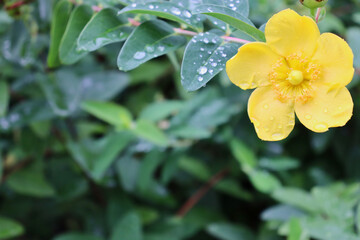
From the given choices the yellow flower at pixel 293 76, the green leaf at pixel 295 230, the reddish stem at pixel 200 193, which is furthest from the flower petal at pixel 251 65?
the reddish stem at pixel 200 193

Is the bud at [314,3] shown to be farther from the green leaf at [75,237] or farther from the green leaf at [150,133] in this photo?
the green leaf at [75,237]

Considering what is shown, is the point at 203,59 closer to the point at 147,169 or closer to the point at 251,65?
the point at 251,65

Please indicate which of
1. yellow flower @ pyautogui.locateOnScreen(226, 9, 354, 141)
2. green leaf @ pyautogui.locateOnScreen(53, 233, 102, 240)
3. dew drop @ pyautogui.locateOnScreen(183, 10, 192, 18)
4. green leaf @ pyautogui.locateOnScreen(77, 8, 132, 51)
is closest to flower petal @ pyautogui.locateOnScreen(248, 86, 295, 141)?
yellow flower @ pyautogui.locateOnScreen(226, 9, 354, 141)

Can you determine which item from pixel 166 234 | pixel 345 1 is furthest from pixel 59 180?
pixel 345 1

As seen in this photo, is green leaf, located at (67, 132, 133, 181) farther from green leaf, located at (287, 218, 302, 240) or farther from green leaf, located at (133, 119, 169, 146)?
green leaf, located at (287, 218, 302, 240)

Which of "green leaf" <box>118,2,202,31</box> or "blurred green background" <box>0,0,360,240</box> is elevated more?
"green leaf" <box>118,2,202,31</box>
